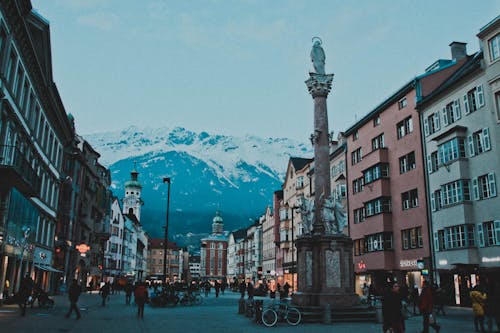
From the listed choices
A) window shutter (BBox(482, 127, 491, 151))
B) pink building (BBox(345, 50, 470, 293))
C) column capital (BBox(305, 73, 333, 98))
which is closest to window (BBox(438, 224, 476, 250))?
pink building (BBox(345, 50, 470, 293))

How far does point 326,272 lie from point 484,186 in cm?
1683

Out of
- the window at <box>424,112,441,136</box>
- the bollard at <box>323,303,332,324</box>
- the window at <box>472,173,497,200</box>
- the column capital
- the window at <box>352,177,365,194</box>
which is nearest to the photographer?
the bollard at <box>323,303,332,324</box>

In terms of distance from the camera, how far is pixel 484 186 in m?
33.5

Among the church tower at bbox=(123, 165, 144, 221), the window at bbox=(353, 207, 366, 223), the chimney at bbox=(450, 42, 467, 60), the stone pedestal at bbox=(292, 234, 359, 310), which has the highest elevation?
the church tower at bbox=(123, 165, 144, 221)

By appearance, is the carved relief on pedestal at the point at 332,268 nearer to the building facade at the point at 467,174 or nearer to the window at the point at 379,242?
the building facade at the point at 467,174

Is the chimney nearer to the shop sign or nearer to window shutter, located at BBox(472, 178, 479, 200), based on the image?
window shutter, located at BBox(472, 178, 479, 200)

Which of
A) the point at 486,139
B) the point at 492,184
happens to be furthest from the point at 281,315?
the point at 486,139

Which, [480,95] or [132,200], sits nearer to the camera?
[480,95]

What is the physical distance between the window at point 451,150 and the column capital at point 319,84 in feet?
46.0

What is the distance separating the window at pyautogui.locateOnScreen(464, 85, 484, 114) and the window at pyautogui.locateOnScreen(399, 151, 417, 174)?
8.00 metres

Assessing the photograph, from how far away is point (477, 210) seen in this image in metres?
33.6

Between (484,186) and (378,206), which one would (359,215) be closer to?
(378,206)

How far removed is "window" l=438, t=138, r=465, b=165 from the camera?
35594 millimetres

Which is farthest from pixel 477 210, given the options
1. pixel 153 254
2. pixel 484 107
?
pixel 153 254
